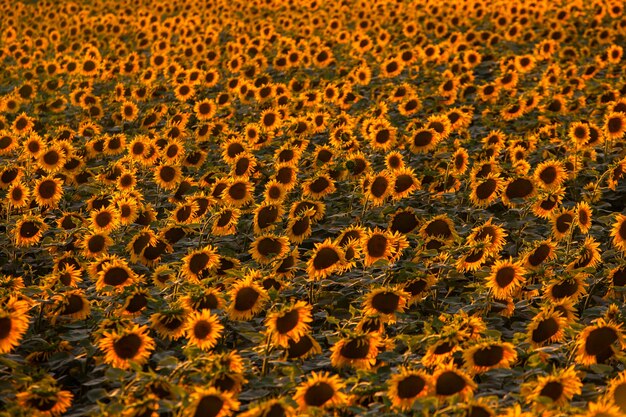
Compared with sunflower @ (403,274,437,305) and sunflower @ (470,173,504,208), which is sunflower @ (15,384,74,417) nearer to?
sunflower @ (403,274,437,305)

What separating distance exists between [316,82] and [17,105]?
4645 millimetres

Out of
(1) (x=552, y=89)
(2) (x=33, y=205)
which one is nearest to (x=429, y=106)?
(1) (x=552, y=89)

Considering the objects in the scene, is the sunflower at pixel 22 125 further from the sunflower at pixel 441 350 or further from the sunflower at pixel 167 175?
the sunflower at pixel 441 350

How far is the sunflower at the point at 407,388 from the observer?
4.42m

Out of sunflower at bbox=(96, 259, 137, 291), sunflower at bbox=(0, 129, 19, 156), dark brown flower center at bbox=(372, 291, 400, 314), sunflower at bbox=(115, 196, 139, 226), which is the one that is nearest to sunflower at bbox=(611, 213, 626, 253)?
dark brown flower center at bbox=(372, 291, 400, 314)

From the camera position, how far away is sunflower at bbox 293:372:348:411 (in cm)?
444

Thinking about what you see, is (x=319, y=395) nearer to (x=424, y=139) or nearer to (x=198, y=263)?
(x=198, y=263)

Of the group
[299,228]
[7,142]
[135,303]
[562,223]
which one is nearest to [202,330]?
[135,303]

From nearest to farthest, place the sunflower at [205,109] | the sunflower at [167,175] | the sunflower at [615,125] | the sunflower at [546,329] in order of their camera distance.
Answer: the sunflower at [546,329] → the sunflower at [167,175] → the sunflower at [615,125] → the sunflower at [205,109]

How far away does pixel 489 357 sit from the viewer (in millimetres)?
4797

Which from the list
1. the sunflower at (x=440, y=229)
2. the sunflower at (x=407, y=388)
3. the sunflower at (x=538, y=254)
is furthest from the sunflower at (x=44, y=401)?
the sunflower at (x=538, y=254)

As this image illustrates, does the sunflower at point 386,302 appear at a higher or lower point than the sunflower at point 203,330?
lower

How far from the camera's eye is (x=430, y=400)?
419 cm

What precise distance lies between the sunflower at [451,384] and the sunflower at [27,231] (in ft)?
13.8
